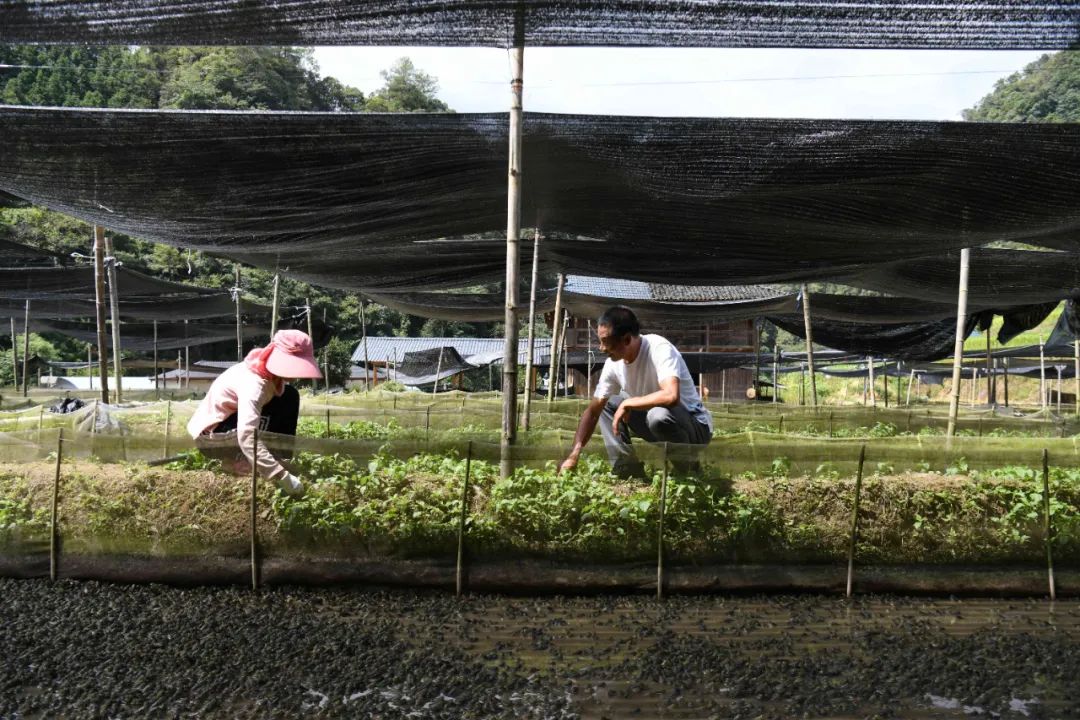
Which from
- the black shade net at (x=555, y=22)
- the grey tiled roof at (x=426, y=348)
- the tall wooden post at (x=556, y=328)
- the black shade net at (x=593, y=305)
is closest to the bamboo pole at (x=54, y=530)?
the black shade net at (x=555, y=22)

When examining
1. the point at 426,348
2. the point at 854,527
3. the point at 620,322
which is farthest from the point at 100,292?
the point at 426,348

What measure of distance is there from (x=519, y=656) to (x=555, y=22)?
3211 mm

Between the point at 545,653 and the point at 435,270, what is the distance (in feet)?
25.1

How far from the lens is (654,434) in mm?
4859

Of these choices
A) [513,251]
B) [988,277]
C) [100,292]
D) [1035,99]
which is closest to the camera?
[513,251]

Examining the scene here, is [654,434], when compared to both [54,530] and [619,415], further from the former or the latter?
[54,530]

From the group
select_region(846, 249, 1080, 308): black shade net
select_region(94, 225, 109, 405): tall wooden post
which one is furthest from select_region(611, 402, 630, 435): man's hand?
select_region(94, 225, 109, 405): tall wooden post

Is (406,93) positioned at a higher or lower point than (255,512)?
higher

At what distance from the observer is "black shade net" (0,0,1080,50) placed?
427 centimetres

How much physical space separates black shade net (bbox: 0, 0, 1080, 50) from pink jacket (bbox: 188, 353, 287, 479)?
1.76 metres

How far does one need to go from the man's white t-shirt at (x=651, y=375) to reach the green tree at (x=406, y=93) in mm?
36644

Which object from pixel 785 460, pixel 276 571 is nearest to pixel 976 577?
pixel 785 460

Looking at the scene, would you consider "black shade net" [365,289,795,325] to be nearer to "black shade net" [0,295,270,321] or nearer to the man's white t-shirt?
"black shade net" [0,295,270,321]

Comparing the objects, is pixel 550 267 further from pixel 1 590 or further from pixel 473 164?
pixel 1 590
